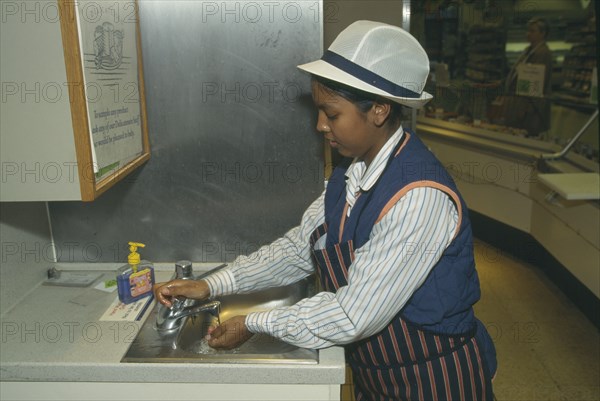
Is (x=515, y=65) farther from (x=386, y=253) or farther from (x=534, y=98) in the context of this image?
(x=386, y=253)

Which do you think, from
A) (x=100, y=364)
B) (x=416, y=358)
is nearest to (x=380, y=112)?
(x=416, y=358)

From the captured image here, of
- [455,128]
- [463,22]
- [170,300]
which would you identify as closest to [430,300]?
[170,300]

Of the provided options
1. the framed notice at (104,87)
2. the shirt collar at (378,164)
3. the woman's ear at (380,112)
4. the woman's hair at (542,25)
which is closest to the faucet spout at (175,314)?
the framed notice at (104,87)

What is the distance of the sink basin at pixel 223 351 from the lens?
4.22 feet

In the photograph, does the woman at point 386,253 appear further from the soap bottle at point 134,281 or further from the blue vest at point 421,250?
the soap bottle at point 134,281

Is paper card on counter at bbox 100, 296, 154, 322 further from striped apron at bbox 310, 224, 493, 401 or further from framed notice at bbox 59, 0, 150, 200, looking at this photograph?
striped apron at bbox 310, 224, 493, 401

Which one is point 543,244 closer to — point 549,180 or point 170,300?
point 549,180

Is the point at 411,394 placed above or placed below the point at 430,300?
below

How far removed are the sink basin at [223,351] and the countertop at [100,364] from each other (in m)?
0.02

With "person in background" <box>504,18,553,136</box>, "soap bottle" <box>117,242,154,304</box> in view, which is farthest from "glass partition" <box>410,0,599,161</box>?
"soap bottle" <box>117,242,154,304</box>

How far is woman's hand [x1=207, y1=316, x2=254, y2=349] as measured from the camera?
1.36 metres

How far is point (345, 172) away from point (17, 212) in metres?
1.01

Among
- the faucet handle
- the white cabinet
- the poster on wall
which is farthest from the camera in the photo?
the faucet handle

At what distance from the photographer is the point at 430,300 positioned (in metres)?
1.22
